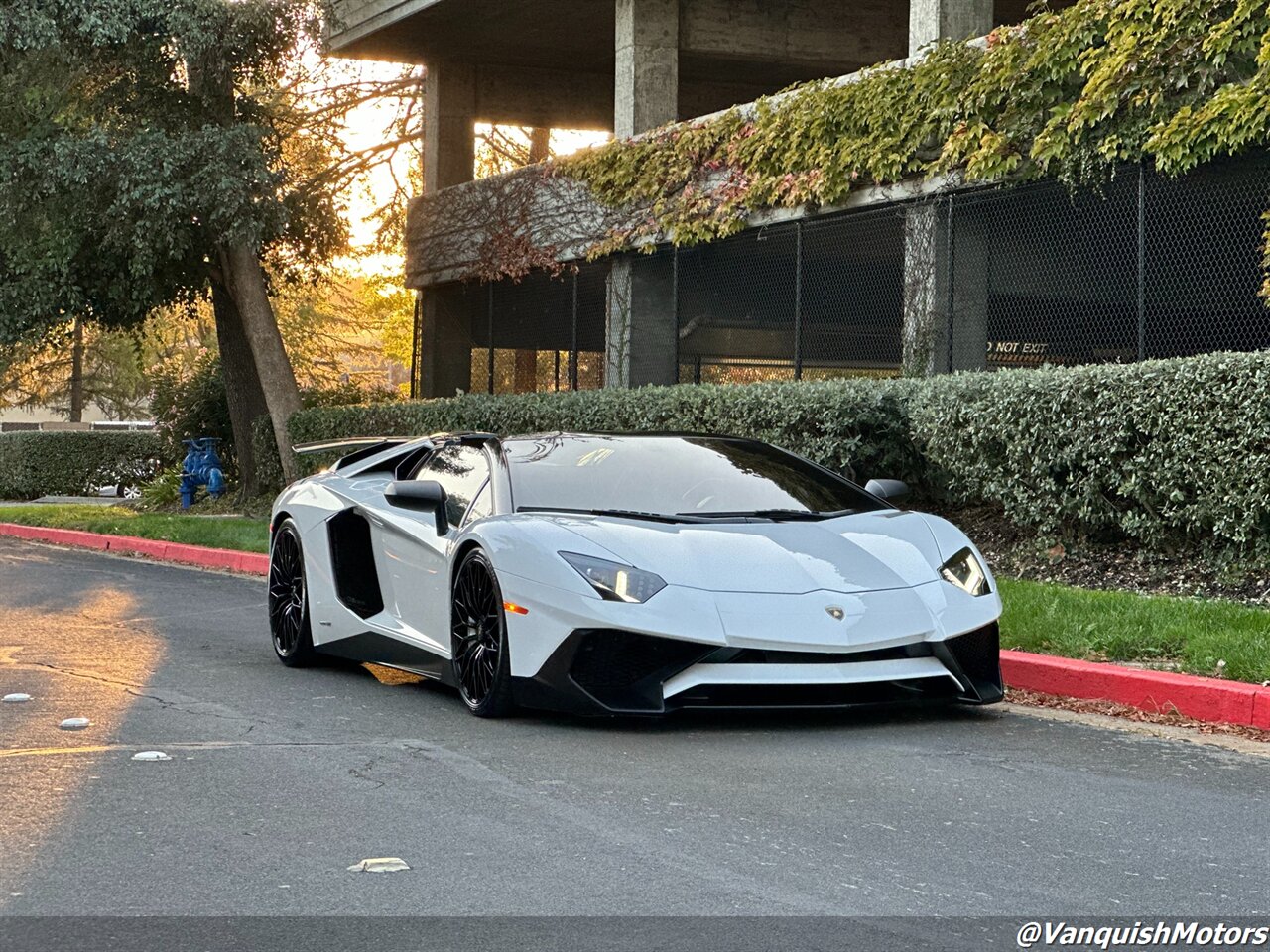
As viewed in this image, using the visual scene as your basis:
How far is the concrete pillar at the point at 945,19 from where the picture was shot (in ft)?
60.0

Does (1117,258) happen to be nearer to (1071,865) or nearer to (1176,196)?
(1176,196)

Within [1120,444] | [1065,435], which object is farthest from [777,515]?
[1065,435]

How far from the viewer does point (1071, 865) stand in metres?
5.01

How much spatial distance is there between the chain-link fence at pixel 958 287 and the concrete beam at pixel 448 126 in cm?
432

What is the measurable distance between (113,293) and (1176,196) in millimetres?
16470

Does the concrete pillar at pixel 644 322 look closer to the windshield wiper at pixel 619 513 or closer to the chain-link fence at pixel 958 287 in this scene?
the chain-link fence at pixel 958 287

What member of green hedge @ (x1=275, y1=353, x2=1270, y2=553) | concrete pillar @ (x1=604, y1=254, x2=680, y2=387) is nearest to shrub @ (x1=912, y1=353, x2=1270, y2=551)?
green hedge @ (x1=275, y1=353, x2=1270, y2=553)

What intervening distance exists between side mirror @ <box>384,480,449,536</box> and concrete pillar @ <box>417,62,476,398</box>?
2085 centimetres

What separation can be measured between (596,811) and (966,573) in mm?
2539

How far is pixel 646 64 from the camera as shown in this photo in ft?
77.2

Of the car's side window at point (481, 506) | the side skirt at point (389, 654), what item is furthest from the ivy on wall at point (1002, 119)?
the side skirt at point (389, 654)

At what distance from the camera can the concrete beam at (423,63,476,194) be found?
94.4 feet

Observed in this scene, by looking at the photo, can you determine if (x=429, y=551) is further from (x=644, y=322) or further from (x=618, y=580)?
(x=644, y=322)
